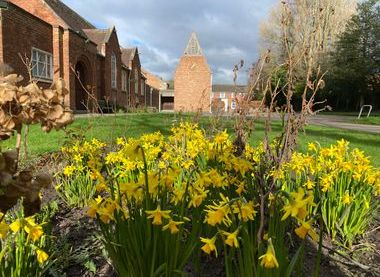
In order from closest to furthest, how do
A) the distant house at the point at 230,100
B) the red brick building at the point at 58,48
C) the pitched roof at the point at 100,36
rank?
Answer: the distant house at the point at 230,100 < the red brick building at the point at 58,48 < the pitched roof at the point at 100,36

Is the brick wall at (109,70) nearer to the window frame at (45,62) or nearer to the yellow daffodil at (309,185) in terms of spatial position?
the window frame at (45,62)

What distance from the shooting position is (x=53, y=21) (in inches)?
859

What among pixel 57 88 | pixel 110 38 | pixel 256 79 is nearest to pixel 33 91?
pixel 57 88

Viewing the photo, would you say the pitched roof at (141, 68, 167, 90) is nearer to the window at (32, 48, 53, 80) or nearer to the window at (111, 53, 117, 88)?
the window at (111, 53, 117, 88)

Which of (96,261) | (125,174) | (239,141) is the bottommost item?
(96,261)

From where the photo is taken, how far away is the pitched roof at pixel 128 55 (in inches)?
1503

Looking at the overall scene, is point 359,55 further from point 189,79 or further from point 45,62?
point 45,62

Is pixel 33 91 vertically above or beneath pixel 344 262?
above

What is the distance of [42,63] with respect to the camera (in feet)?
67.9

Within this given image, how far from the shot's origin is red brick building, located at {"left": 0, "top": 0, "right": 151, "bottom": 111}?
17141 mm

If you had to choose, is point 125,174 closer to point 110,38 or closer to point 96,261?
point 96,261

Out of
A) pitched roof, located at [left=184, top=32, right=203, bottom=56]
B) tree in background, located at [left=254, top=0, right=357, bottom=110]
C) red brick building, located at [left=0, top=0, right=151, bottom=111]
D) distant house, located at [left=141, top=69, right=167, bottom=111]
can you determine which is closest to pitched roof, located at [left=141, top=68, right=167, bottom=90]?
distant house, located at [left=141, top=69, right=167, bottom=111]

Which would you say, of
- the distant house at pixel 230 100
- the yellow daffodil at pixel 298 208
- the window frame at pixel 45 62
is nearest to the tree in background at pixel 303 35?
the distant house at pixel 230 100

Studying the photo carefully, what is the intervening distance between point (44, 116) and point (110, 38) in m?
30.7
